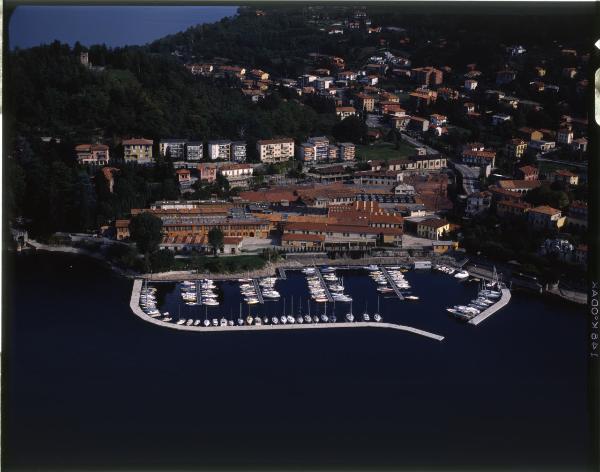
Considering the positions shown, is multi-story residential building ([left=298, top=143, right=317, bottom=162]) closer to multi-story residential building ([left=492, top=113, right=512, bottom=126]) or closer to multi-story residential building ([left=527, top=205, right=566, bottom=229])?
multi-story residential building ([left=492, top=113, right=512, bottom=126])

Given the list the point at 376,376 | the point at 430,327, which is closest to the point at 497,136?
the point at 430,327

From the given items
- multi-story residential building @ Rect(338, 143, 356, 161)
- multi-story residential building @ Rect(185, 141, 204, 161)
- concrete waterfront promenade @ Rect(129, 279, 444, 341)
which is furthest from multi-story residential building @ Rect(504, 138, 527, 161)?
concrete waterfront promenade @ Rect(129, 279, 444, 341)

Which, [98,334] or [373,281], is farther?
[373,281]

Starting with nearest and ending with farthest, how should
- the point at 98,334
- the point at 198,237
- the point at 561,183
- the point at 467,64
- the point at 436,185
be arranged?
the point at 98,334 → the point at 198,237 → the point at 561,183 → the point at 436,185 → the point at 467,64

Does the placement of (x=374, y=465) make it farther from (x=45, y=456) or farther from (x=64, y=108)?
(x=64, y=108)

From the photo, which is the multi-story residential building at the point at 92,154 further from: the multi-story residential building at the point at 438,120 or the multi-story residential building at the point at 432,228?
the multi-story residential building at the point at 438,120

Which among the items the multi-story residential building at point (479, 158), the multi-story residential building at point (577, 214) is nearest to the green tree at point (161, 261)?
the multi-story residential building at point (577, 214)
